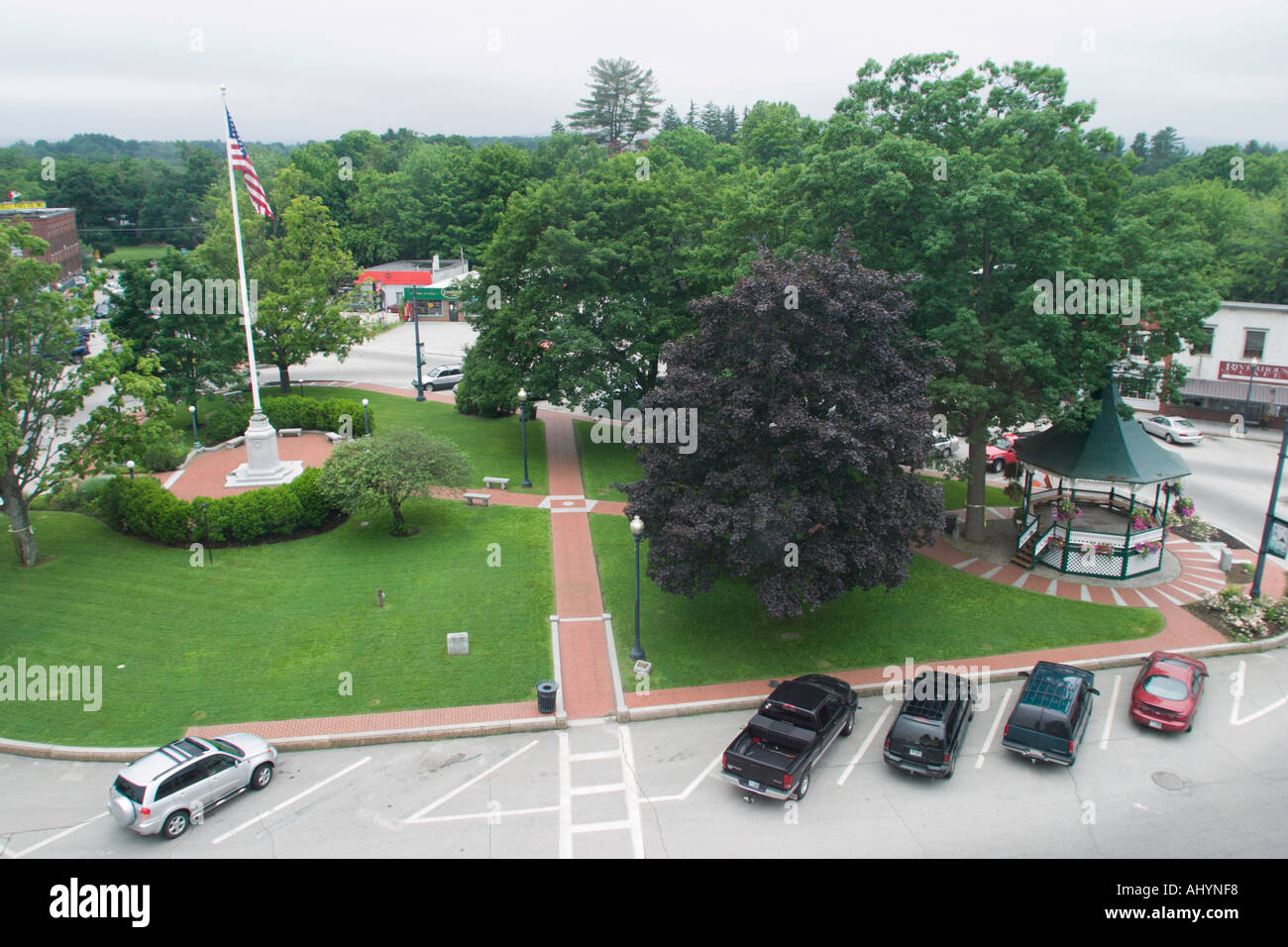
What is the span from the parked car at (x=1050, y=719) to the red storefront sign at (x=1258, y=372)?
31632 millimetres

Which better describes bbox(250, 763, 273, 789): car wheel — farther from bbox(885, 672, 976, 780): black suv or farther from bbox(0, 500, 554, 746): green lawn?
bbox(885, 672, 976, 780): black suv

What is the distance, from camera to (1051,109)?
80.1 feet

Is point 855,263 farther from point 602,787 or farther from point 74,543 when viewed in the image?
point 74,543

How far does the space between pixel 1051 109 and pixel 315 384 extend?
38038 millimetres

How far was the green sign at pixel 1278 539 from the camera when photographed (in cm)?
2288

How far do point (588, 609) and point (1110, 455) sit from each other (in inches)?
644

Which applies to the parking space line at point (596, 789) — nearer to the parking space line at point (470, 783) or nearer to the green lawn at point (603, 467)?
the parking space line at point (470, 783)

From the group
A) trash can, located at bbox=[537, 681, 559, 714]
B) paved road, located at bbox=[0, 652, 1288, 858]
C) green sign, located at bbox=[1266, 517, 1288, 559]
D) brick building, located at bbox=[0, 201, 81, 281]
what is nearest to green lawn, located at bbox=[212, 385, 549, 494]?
trash can, located at bbox=[537, 681, 559, 714]

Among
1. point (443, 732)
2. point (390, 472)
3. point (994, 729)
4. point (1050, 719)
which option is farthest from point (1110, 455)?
point (390, 472)

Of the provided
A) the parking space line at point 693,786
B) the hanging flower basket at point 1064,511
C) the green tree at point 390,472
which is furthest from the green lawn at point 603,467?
the parking space line at point 693,786

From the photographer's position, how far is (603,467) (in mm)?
35125

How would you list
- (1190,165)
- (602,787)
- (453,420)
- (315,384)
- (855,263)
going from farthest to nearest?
(1190,165)
(315,384)
(453,420)
(855,263)
(602,787)

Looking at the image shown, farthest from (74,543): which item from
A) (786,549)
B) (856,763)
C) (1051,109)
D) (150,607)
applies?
(1051,109)

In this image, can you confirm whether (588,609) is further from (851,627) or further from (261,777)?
(261,777)
